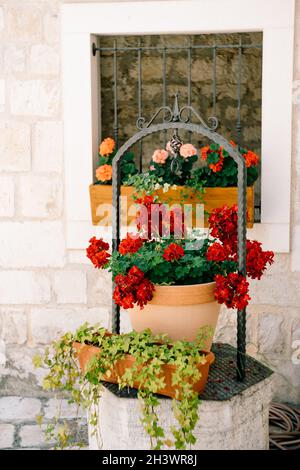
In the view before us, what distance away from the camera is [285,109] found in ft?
14.5

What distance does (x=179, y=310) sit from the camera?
321 centimetres

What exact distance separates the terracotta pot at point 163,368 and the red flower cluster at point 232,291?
0.23 meters

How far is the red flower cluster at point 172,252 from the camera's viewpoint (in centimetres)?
324

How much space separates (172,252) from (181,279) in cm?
15

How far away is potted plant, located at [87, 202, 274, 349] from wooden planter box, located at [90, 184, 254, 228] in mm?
1050

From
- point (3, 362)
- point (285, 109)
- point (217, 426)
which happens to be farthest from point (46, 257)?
point (217, 426)

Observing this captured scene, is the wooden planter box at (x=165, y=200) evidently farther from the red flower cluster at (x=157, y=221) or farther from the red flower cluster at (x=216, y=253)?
the red flower cluster at (x=216, y=253)

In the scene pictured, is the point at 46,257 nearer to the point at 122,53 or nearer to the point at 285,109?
the point at 285,109

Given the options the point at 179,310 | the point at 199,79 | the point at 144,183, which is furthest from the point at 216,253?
the point at 199,79

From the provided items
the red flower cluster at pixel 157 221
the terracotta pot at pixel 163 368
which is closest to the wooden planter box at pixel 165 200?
the red flower cluster at pixel 157 221

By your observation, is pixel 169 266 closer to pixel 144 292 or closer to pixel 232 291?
pixel 144 292

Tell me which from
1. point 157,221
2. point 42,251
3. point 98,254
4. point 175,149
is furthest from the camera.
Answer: point 42,251

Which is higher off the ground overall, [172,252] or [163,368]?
[172,252]
